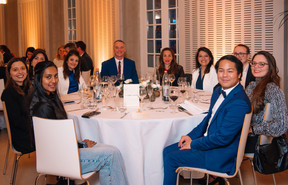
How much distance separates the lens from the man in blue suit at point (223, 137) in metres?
2.58

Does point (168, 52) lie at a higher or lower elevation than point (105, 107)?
higher

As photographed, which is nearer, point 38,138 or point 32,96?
point 38,138

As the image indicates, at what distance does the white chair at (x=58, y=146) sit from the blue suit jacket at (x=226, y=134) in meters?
1.02

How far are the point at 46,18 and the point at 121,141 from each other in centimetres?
851

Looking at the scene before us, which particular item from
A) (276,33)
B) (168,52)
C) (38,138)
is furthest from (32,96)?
(276,33)

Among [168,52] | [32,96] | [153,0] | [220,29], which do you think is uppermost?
[153,0]

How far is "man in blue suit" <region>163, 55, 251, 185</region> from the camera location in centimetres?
258

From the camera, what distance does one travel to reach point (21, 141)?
3.39 metres

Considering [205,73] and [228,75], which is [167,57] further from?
[228,75]

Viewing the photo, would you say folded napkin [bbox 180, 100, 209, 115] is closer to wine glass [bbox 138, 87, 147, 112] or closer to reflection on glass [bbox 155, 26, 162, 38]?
wine glass [bbox 138, 87, 147, 112]

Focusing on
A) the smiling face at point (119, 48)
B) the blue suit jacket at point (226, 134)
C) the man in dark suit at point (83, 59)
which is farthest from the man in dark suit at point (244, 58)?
Result: the man in dark suit at point (83, 59)

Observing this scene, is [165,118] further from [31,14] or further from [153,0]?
[31,14]

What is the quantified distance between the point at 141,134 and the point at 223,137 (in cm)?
78

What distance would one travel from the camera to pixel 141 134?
2.99 meters
